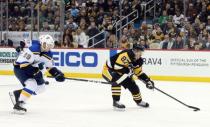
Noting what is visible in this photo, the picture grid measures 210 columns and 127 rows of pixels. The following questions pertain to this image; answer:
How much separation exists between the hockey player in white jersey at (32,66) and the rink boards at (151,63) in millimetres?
5668

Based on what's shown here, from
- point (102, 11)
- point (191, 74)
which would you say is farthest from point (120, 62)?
point (102, 11)

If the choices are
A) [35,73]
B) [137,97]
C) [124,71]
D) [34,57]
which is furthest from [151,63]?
[34,57]

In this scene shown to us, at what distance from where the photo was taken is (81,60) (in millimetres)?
13234

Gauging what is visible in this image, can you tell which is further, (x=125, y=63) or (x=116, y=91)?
(x=116, y=91)

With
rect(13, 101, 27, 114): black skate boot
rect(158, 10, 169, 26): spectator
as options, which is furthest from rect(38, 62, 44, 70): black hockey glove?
rect(158, 10, 169, 26): spectator

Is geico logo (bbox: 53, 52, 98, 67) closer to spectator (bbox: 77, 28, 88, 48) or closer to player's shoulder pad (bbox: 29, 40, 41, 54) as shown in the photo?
spectator (bbox: 77, 28, 88, 48)

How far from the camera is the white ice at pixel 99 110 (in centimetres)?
663

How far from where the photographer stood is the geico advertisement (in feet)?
43.1

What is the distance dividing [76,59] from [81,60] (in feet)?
0.45

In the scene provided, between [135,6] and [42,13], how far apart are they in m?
2.55

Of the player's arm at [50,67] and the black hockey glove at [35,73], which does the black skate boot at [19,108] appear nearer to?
the black hockey glove at [35,73]

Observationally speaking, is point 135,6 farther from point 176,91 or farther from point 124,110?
point 124,110

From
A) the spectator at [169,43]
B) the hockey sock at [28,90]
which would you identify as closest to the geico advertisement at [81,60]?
the spectator at [169,43]

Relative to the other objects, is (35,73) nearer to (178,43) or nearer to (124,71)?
(124,71)
